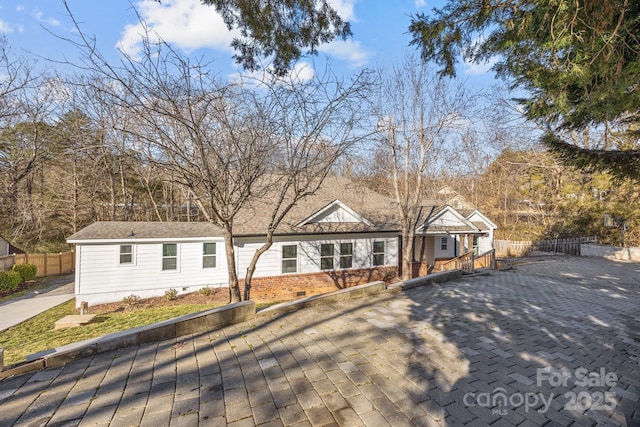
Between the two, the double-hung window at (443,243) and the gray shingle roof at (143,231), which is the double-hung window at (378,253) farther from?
the gray shingle roof at (143,231)

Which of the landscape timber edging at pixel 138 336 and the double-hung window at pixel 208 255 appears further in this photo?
the double-hung window at pixel 208 255

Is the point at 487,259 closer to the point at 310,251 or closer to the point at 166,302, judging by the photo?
the point at 310,251

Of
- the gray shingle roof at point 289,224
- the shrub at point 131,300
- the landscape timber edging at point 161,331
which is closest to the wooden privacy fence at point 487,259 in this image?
the gray shingle roof at point 289,224

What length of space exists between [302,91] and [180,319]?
5765 mm

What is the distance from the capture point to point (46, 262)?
715 inches

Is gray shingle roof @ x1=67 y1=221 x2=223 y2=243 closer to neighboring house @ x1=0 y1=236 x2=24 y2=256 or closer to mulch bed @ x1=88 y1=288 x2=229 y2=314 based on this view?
mulch bed @ x1=88 y1=288 x2=229 y2=314

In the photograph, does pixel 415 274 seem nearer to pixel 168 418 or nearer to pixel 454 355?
pixel 454 355

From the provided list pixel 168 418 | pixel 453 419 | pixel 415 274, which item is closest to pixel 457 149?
pixel 415 274

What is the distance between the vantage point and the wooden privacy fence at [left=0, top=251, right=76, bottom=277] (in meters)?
16.0

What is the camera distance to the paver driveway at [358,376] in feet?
9.00

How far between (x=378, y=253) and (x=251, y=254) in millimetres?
6554

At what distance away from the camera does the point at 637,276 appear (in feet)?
39.8

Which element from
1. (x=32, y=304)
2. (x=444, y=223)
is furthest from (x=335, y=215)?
(x=32, y=304)

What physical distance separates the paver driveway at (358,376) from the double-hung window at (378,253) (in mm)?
8986
